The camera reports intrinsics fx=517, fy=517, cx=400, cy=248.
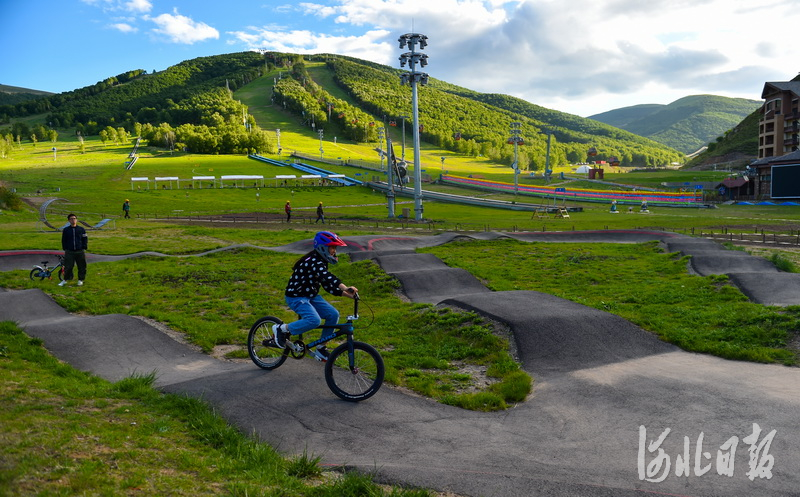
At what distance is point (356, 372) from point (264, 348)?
2836mm

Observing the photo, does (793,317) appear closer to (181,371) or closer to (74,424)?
(181,371)

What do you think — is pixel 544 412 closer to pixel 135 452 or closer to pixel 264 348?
pixel 264 348

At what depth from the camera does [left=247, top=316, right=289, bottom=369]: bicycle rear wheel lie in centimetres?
1080

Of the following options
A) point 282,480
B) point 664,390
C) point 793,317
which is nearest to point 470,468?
point 282,480

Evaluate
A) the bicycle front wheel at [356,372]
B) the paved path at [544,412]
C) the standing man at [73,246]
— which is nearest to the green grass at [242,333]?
the paved path at [544,412]

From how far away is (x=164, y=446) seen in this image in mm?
6762

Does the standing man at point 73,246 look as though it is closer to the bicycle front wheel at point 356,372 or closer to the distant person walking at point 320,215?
the bicycle front wheel at point 356,372

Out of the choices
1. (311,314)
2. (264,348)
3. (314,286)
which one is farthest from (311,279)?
(264,348)

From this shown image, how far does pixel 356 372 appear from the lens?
9445mm

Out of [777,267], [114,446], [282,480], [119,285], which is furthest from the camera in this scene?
[777,267]

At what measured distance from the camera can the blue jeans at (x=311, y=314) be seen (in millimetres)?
10031

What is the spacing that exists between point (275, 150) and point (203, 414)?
163 meters

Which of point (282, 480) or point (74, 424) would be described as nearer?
point (282, 480)

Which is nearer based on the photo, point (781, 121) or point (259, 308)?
point (259, 308)
